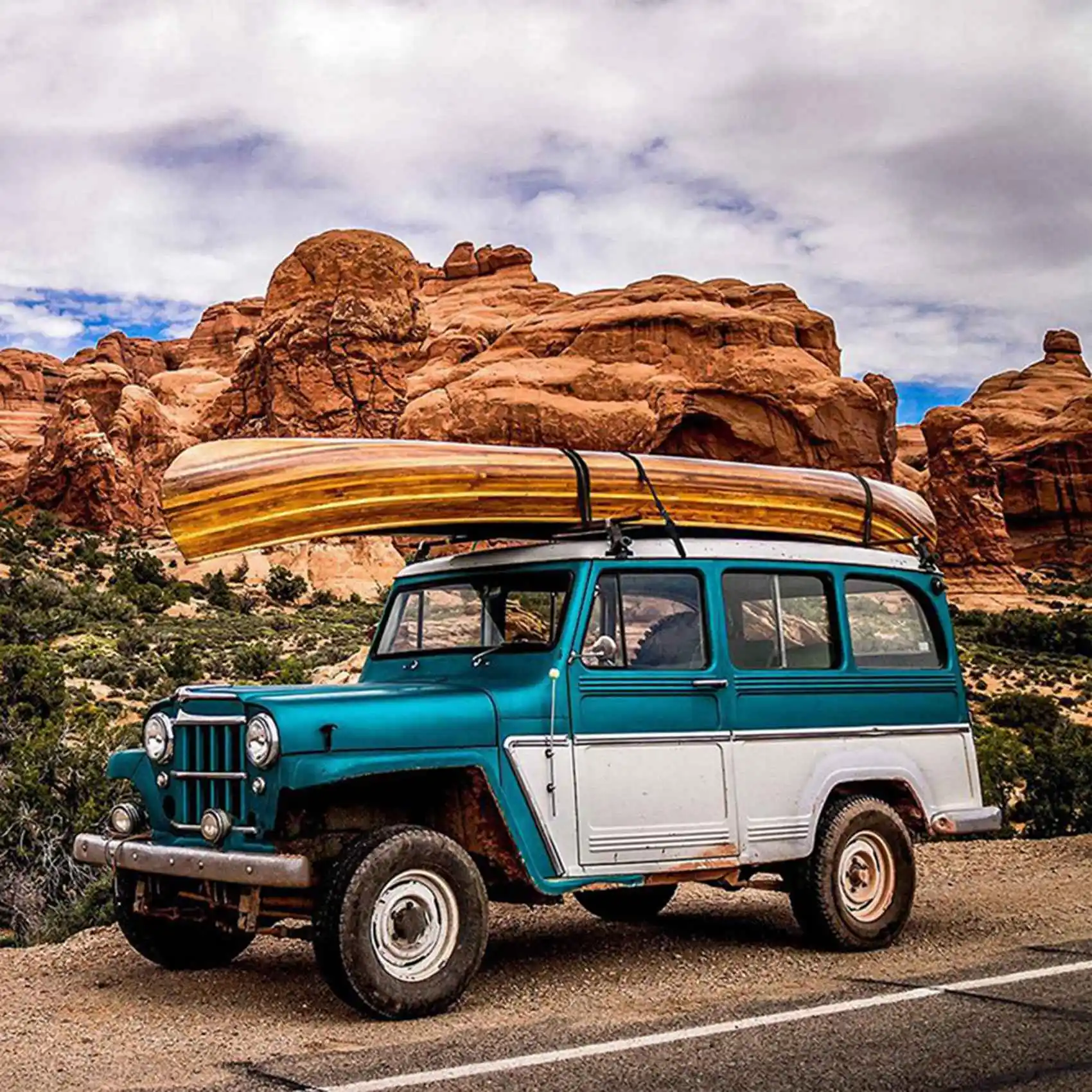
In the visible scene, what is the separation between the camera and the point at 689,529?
25.9 ft

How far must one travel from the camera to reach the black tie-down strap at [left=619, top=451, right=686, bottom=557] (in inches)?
300

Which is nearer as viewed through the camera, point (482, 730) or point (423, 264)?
point (482, 730)

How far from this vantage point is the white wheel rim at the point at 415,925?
6.05 metres

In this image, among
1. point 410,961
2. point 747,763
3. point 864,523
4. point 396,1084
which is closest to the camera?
point 396,1084

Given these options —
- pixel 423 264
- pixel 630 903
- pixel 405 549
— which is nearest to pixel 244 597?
pixel 405 549

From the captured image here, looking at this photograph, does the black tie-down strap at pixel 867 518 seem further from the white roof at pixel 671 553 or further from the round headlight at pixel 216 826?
the round headlight at pixel 216 826

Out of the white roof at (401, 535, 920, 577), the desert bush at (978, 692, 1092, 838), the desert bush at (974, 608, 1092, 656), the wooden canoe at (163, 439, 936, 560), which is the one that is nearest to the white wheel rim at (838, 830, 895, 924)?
the white roof at (401, 535, 920, 577)

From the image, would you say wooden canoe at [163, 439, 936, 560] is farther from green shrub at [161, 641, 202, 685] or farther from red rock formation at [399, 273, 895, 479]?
red rock formation at [399, 273, 895, 479]

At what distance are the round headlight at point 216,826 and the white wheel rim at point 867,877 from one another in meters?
3.72

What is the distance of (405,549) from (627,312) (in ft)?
112

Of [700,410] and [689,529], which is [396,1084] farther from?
[700,410]

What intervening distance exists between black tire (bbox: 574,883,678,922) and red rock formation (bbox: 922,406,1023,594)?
2287 inches

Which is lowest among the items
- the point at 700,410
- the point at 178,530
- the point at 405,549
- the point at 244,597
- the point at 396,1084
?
the point at 396,1084

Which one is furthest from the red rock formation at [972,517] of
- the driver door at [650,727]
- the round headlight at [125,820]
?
the round headlight at [125,820]
